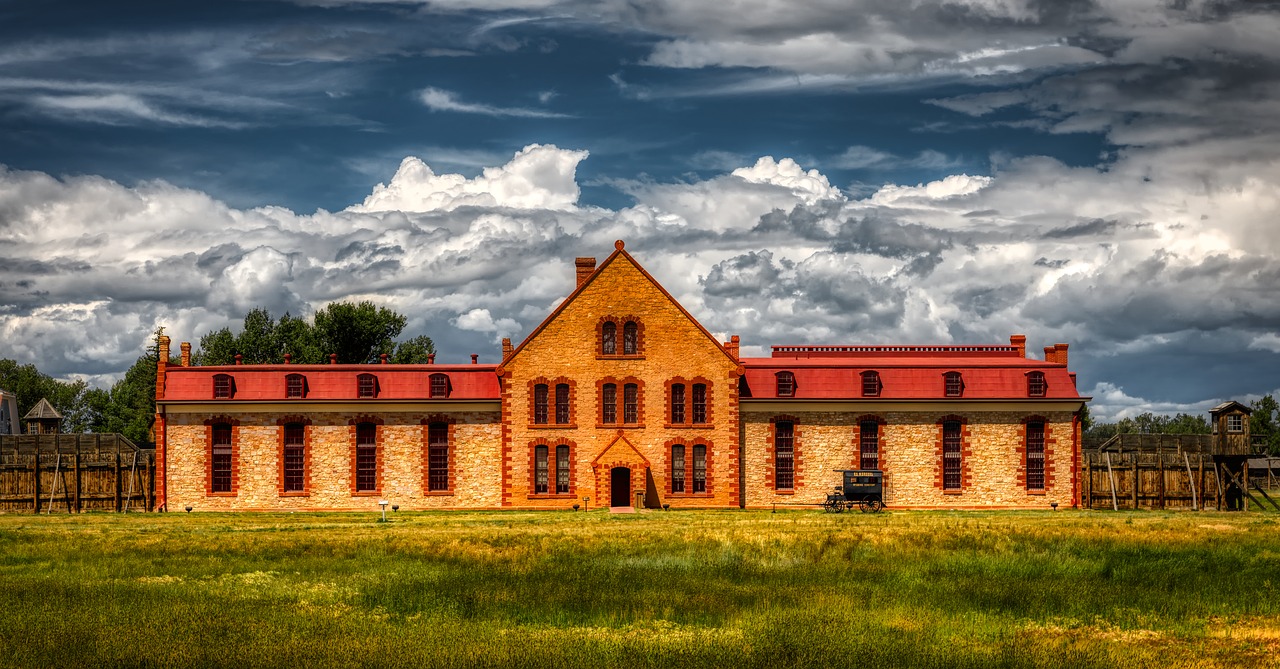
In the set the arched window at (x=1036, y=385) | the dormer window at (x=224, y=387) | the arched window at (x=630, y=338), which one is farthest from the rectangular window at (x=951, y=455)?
the dormer window at (x=224, y=387)

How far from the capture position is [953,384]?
55719 mm

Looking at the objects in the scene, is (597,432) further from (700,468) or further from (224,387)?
(224,387)

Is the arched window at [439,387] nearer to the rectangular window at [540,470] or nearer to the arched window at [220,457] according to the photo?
the rectangular window at [540,470]

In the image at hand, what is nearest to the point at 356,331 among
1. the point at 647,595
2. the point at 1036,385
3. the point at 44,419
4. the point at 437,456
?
the point at 44,419

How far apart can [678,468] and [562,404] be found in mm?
5895

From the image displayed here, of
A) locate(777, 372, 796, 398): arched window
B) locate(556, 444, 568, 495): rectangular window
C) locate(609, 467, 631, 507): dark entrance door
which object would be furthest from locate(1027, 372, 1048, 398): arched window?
locate(556, 444, 568, 495): rectangular window

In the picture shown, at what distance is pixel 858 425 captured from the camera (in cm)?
5541

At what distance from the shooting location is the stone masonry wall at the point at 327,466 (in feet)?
179

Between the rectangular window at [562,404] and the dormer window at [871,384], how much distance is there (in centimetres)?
1338

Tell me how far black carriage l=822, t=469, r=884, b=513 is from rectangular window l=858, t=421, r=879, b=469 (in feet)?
9.74

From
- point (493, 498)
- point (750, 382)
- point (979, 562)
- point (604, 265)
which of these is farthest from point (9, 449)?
point (979, 562)

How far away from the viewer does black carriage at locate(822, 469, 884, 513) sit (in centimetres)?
5188

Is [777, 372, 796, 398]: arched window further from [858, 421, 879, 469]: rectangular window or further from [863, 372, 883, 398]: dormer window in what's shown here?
[858, 421, 879, 469]: rectangular window

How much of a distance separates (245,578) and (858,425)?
33.9 meters
